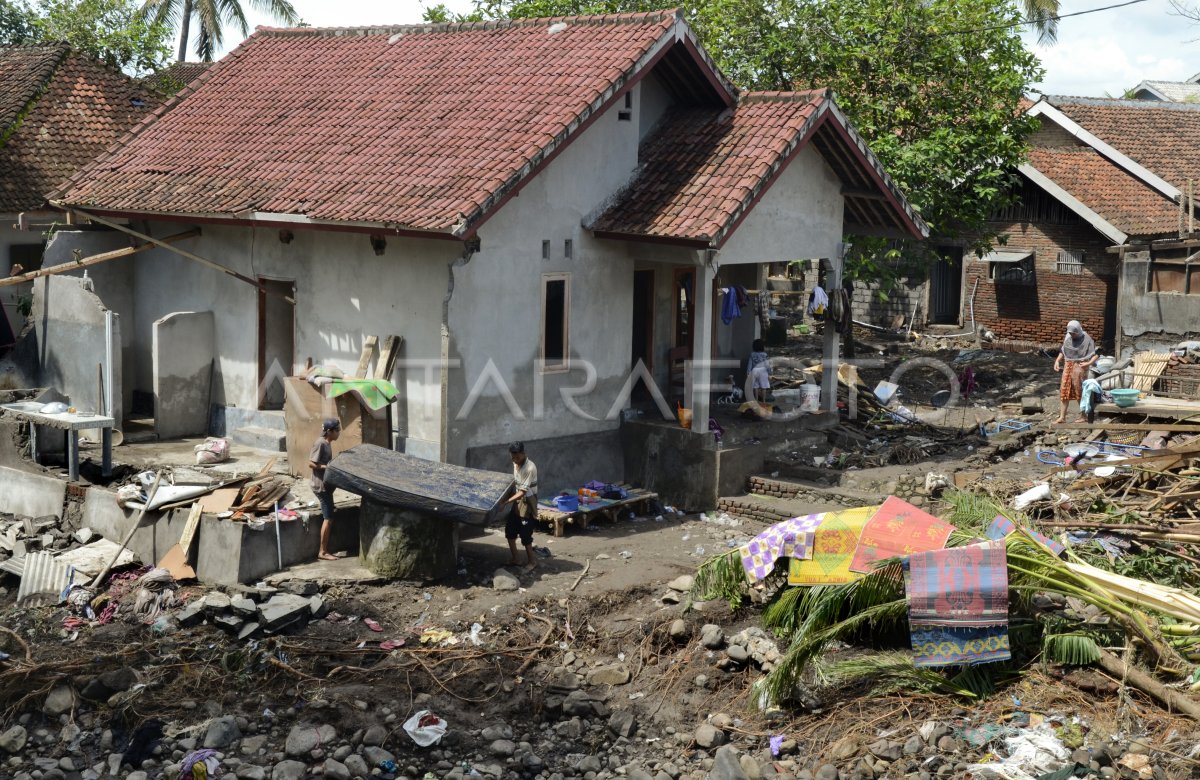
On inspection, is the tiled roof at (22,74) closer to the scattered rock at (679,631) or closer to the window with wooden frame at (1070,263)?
the scattered rock at (679,631)

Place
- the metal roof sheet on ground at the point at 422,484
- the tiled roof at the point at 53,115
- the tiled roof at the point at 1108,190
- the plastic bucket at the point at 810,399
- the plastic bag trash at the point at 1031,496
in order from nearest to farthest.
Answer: the metal roof sheet on ground at the point at 422,484 → the plastic bag trash at the point at 1031,496 → the plastic bucket at the point at 810,399 → the tiled roof at the point at 53,115 → the tiled roof at the point at 1108,190

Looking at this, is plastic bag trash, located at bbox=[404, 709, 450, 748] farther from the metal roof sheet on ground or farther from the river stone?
the river stone

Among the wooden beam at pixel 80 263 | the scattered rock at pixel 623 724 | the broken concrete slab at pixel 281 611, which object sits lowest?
the scattered rock at pixel 623 724

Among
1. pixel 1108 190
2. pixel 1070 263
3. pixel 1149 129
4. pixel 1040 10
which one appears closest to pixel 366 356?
pixel 1070 263

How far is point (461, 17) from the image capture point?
27.0 metres

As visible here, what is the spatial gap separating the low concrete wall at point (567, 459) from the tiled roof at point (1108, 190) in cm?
1335

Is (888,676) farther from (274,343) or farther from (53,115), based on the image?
(53,115)

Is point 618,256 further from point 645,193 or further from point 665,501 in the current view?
point 665,501

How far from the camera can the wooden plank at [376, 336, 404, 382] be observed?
46.5 feet

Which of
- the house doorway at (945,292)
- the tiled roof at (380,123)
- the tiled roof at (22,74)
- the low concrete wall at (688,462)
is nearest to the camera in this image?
the tiled roof at (380,123)

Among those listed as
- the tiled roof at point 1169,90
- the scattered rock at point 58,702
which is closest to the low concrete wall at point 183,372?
the scattered rock at point 58,702

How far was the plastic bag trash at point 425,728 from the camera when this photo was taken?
9.40 metres

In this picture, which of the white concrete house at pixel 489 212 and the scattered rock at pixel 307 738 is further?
the white concrete house at pixel 489 212

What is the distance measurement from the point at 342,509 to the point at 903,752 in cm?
616
